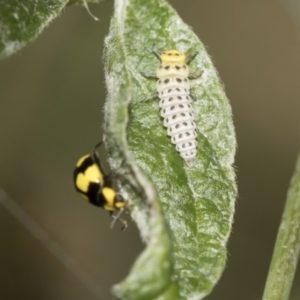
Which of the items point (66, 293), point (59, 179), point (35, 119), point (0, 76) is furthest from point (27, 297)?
point (0, 76)

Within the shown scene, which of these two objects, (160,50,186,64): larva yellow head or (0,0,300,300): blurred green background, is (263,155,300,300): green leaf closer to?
(160,50,186,64): larva yellow head

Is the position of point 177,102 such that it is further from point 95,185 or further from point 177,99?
point 95,185

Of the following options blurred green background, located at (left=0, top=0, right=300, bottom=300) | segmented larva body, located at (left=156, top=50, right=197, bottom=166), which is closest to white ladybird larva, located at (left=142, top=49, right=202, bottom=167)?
segmented larva body, located at (left=156, top=50, right=197, bottom=166)

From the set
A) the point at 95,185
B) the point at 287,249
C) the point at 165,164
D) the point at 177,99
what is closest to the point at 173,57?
the point at 177,99

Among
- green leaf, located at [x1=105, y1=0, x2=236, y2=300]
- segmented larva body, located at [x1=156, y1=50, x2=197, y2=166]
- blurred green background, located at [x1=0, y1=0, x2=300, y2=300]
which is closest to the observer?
green leaf, located at [x1=105, y1=0, x2=236, y2=300]

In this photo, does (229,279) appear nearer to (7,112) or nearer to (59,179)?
(59,179)

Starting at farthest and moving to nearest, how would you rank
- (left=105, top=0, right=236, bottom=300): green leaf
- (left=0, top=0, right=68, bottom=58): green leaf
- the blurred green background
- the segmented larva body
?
the blurred green background < the segmented larva body < (left=0, top=0, right=68, bottom=58): green leaf < (left=105, top=0, right=236, bottom=300): green leaf
